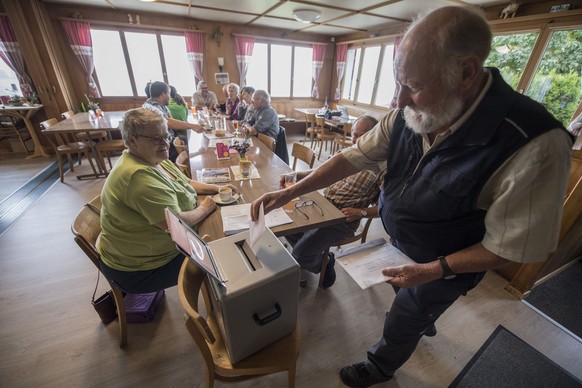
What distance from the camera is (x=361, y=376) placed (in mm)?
1255

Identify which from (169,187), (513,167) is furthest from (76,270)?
(513,167)

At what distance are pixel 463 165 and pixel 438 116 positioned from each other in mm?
177

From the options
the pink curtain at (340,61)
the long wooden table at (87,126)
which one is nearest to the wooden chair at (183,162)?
the long wooden table at (87,126)

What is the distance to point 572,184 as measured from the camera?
5.62ft

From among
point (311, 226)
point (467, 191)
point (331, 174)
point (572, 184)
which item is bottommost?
point (311, 226)

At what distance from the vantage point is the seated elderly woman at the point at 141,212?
108 cm

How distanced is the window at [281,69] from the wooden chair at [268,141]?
4.12 metres

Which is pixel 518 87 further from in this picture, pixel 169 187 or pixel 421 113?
pixel 169 187

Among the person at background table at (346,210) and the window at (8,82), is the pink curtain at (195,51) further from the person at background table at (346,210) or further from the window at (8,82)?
the person at background table at (346,210)

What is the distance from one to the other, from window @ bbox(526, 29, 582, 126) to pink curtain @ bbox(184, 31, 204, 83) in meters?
6.02

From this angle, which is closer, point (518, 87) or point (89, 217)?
point (89, 217)

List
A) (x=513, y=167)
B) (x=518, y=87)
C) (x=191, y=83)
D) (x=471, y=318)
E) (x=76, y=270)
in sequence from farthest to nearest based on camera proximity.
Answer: (x=191, y=83), (x=518, y=87), (x=76, y=270), (x=471, y=318), (x=513, y=167)

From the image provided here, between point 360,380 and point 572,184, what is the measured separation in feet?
6.80

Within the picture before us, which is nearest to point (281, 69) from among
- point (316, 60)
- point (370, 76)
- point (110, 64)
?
point (316, 60)
